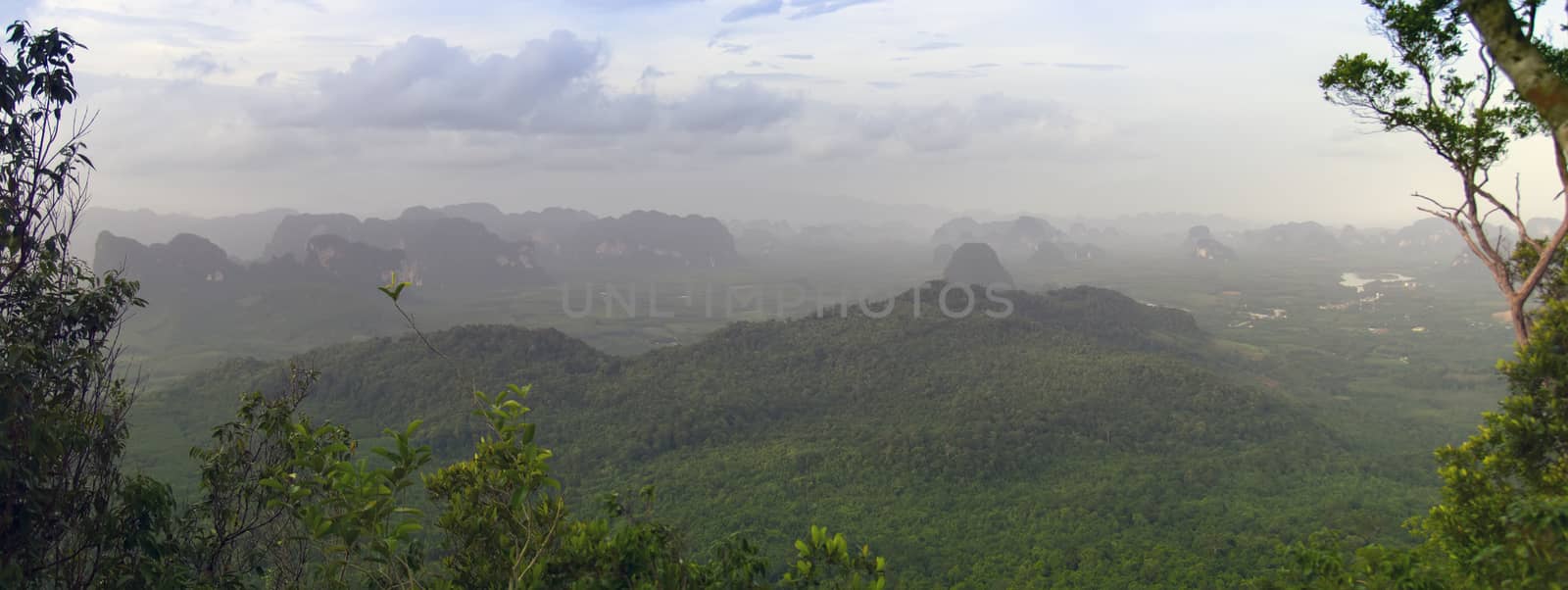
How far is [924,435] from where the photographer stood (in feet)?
91.3

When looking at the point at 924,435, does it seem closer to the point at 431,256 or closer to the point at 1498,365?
the point at 1498,365

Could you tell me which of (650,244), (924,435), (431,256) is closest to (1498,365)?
(924,435)

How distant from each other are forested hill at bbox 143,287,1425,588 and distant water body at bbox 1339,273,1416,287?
82.9 m

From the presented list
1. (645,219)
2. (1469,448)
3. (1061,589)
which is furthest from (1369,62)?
(645,219)

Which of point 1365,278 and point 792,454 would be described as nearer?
point 792,454

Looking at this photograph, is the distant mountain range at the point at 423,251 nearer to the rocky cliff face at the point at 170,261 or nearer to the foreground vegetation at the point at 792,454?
the rocky cliff face at the point at 170,261

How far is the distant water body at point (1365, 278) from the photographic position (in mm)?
108125

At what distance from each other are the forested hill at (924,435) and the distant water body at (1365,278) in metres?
82.9

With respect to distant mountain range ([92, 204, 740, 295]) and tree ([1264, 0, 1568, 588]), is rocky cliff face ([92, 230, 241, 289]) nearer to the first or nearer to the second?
distant mountain range ([92, 204, 740, 295])

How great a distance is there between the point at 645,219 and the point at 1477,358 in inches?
5979

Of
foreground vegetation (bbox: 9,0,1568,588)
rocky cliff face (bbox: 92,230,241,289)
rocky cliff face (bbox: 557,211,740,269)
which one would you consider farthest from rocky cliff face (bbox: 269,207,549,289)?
foreground vegetation (bbox: 9,0,1568,588)

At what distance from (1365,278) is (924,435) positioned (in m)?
127

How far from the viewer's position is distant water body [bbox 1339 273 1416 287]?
355ft

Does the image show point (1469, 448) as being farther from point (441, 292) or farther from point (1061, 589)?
point (441, 292)
